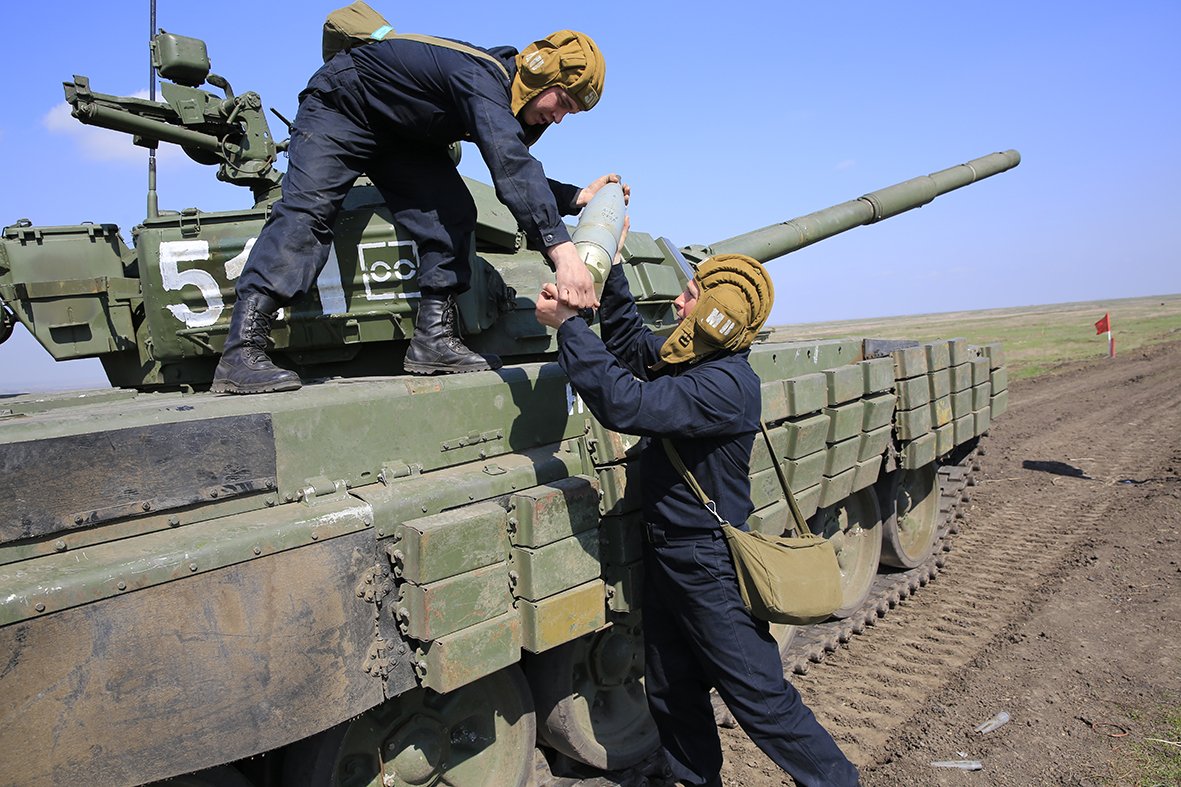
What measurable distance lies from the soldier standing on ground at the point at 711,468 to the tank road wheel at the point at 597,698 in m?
0.82

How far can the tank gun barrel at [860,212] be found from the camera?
22.9ft

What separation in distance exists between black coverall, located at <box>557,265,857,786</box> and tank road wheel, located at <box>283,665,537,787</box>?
81 centimetres

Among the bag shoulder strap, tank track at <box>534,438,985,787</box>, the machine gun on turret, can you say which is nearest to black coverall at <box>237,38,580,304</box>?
the bag shoulder strap

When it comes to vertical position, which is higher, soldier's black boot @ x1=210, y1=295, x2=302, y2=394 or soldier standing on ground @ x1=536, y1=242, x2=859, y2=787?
soldier's black boot @ x1=210, y1=295, x2=302, y2=394

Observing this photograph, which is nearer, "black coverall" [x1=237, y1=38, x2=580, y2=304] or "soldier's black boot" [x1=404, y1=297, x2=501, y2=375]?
"black coverall" [x1=237, y1=38, x2=580, y2=304]

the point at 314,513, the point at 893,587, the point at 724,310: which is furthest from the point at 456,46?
the point at 893,587

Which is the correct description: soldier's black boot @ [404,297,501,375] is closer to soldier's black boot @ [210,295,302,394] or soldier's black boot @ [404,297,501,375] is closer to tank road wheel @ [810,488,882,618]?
soldier's black boot @ [210,295,302,394]

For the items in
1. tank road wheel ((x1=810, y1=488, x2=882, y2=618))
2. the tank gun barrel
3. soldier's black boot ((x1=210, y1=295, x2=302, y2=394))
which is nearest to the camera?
soldier's black boot ((x1=210, y1=295, x2=302, y2=394))

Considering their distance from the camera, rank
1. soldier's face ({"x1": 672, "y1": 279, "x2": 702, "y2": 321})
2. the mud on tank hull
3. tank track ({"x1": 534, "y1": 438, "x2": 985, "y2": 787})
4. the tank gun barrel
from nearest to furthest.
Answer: the mud on tank hull
soldier's face ({"x1": 672, "y1": 279, "x2": 702, "y2": 321})
tank track ({"x1": 534, "y1": 438, "x2": 985, "y2": 787})
the tank gun barrel

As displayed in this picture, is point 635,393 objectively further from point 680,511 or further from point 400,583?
point 400,583

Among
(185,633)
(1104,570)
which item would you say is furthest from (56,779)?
(1104,570)

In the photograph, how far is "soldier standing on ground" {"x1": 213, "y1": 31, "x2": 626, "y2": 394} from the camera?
10.7 feet

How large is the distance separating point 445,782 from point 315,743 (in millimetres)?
764

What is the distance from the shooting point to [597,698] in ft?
14.3
